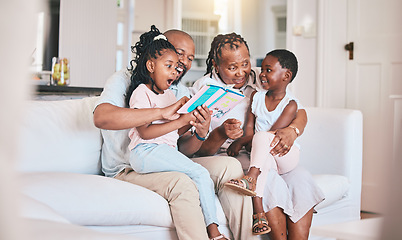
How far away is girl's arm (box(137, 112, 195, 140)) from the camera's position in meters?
1.62

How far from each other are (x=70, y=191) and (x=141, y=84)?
477mm

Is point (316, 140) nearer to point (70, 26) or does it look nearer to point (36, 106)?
point (36, 106)

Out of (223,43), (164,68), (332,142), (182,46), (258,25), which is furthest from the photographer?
(258,25)

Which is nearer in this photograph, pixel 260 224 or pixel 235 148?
pixel 260 224

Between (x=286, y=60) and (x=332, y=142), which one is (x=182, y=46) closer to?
(x=286, y=60)

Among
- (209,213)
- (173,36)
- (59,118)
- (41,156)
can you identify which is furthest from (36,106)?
(209,213)

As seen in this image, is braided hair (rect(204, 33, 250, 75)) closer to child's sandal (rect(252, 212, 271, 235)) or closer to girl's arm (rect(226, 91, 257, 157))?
girl's arm (rect(226, 91, 257, 157))

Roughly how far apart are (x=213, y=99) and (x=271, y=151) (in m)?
0.38

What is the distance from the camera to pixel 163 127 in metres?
1.63

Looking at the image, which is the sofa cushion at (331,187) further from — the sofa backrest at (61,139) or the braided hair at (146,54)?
the sofa backrest at (61,139)

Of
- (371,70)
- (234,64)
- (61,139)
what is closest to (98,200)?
(61,139)

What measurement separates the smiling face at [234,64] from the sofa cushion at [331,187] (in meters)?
0.56

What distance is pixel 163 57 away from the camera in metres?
1.74

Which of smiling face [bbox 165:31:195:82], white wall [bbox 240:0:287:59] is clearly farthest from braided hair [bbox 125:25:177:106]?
white wall [bbox 240:0:287:59]
